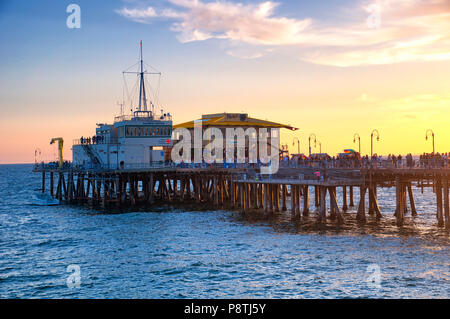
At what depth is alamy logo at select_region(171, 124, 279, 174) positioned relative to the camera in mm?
71188

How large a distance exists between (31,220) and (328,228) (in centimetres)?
3227

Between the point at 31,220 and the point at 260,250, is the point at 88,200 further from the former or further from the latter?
the point at 260,250

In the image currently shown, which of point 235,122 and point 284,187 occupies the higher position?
point 235,122

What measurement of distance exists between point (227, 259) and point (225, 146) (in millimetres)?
41975

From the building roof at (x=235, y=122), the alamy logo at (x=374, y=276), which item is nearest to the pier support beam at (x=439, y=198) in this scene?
the alamy logo at (x=374, y=276)

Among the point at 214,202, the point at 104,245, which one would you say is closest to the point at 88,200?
the point at 214,202

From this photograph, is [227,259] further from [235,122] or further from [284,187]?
[235,122]

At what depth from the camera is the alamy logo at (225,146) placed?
71188 mm

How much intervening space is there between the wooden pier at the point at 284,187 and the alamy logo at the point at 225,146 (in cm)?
525

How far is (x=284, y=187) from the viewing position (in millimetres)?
Result: 50438

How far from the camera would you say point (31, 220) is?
5244cm

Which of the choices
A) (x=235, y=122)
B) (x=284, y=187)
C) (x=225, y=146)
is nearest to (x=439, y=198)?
(x=284, y=187)

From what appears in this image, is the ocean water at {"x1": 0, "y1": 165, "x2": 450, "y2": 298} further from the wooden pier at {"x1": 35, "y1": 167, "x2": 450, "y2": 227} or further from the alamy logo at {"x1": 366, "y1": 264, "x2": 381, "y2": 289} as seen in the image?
the wooden pier at {"x1": 35, "y1": 167, "x2": 450, "y2": 227}

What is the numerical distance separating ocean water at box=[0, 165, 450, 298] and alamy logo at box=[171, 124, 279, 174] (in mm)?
24149
